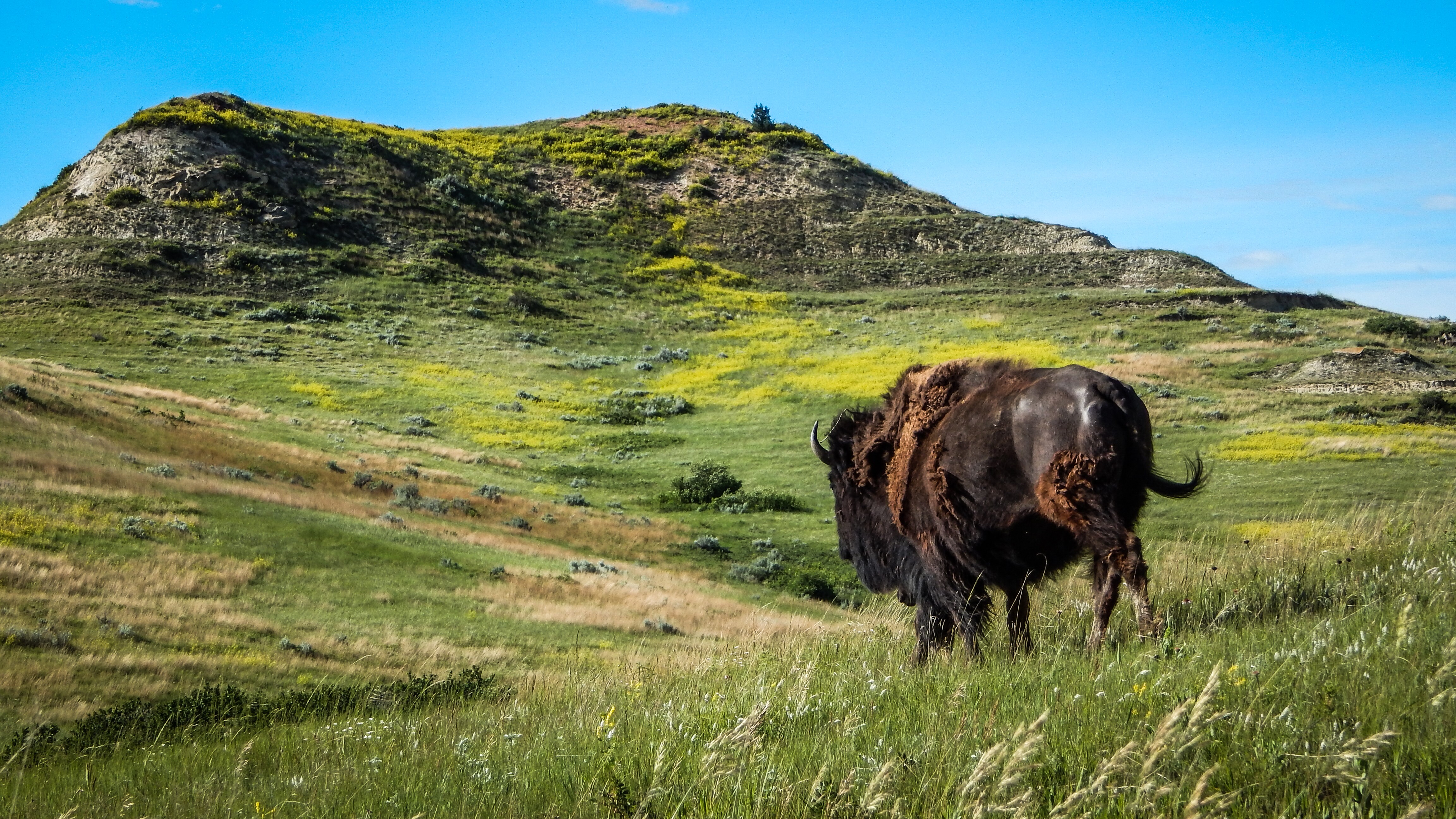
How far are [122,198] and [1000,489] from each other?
67.3 metres

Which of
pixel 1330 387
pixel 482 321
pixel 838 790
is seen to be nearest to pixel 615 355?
pixel 482 321

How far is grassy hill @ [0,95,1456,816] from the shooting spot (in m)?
3.99

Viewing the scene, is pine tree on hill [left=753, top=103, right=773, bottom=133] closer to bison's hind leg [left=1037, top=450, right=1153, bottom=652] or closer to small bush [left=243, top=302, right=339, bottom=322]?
small bush [left=243, top=302, right=339, bottom=322]

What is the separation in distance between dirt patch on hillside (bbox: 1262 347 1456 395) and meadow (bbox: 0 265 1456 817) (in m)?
1.30

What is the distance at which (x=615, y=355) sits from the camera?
180 feet

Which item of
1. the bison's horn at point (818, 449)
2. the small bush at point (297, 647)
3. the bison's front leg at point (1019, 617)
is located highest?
the bison's horn at point (818, 449)

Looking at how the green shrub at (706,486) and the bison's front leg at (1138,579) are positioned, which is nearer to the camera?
the bison's front leg at (1138,579)

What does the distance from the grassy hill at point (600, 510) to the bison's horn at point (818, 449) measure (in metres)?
1.64

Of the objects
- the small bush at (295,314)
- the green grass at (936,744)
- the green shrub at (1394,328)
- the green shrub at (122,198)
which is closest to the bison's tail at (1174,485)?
the green grass at (936,744)

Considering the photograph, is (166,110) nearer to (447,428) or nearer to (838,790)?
(447,428)

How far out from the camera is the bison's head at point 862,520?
902 centimetres

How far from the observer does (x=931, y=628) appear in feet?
25.6

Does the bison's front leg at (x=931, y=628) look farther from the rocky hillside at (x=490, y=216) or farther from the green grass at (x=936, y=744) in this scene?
the rocky hillside at (x=490, y=216)

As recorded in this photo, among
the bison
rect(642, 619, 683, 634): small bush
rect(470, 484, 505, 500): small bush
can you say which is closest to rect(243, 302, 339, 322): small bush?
rect(470, 484, 505, 500): small bush
